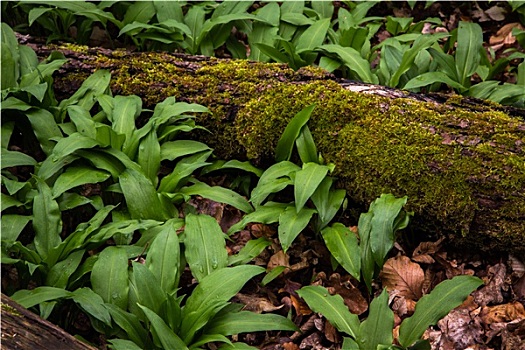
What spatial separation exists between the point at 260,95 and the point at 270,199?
71 cm

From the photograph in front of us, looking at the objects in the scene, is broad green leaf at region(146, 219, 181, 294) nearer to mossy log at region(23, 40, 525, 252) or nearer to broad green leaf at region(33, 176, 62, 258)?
broad green leaf at region(33, 176, 62, 258)

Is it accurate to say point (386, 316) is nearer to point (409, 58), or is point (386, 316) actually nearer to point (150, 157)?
point (150, 157)

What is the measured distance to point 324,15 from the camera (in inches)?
199

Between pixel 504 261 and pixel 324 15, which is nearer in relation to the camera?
pixel 504 261

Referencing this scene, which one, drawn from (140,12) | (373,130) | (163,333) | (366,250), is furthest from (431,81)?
(163,333)

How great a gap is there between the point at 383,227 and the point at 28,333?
182 centimetres

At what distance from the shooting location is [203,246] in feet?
10.3

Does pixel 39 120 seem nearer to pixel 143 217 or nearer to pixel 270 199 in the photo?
pixel 143 217

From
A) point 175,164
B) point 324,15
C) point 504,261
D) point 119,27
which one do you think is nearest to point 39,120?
point 175,164

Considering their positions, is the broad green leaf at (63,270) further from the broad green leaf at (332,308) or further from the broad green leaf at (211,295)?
the broad green leaf at (332,308)

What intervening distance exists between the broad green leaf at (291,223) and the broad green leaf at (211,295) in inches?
13.7

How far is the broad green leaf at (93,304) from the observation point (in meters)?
2.78

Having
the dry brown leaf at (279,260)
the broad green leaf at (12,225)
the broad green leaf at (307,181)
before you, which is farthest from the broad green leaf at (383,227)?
the broad green leaf at (12,225)

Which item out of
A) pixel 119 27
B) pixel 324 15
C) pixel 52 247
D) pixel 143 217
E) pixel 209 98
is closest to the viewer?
pixel 52 247
